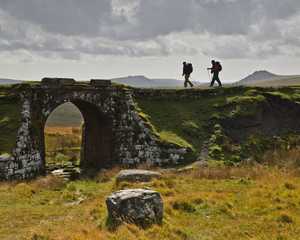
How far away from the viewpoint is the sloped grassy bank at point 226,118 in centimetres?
3042

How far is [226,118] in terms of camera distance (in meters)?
33.0

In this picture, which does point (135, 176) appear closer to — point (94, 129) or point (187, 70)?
point (94, 129)

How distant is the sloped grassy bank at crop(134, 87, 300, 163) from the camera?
30.4 m

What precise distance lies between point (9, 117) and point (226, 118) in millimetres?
15937

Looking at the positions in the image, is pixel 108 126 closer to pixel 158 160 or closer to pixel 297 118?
pixel 158 160

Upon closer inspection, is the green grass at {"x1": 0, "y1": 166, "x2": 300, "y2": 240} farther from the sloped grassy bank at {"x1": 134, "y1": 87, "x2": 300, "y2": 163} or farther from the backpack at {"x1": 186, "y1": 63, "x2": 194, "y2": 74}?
the backpack at {"x1": 186, "y1": 63, "x2": 194, "y2": 74}

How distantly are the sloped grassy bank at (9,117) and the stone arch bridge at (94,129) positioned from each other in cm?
37

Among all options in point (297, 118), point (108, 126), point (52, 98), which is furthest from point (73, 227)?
point (297, 118)

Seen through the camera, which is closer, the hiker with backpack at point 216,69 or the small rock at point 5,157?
the small rock at point 5,157

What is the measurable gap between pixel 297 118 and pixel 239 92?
509 cm

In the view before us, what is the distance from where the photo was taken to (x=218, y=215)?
14.2m

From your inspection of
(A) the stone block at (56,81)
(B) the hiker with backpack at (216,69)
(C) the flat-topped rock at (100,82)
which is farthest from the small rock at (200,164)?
(A) the stone block at (56,81)

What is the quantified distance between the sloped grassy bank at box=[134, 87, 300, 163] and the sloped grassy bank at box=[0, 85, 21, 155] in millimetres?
9055

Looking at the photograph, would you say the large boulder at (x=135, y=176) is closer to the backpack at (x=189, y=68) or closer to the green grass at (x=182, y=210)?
the green grass at (x=182, y=210)
